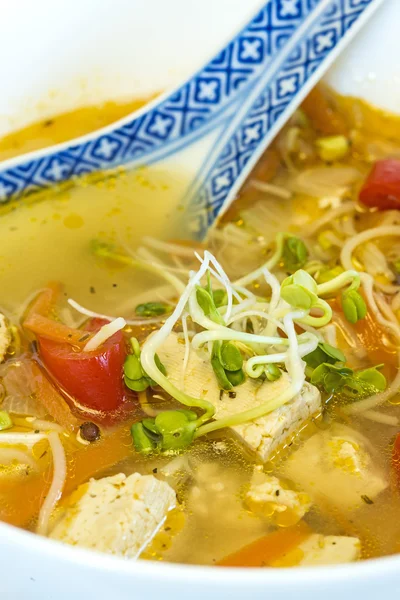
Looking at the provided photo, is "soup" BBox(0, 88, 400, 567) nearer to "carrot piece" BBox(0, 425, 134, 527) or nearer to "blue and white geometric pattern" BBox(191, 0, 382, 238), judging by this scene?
"carrot piece" BBox(0, 425, 134, 527)

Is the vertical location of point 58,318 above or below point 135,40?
below

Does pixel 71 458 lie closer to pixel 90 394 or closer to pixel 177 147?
pixel 90 394

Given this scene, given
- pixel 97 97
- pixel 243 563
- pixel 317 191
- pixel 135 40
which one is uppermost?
pixel 135 40

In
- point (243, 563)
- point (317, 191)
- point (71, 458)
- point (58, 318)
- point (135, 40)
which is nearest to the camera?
point (243, 563)

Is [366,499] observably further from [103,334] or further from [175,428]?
[103,334]

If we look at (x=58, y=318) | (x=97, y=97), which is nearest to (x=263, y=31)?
(x=97, y=97)

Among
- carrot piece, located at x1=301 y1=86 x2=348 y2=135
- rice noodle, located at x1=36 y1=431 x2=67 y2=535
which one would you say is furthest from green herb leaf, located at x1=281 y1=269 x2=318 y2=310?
carrot piece, located at x1=301 y1=86 x2=348 y2=135

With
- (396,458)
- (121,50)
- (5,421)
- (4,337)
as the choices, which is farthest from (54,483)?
(121,50)
